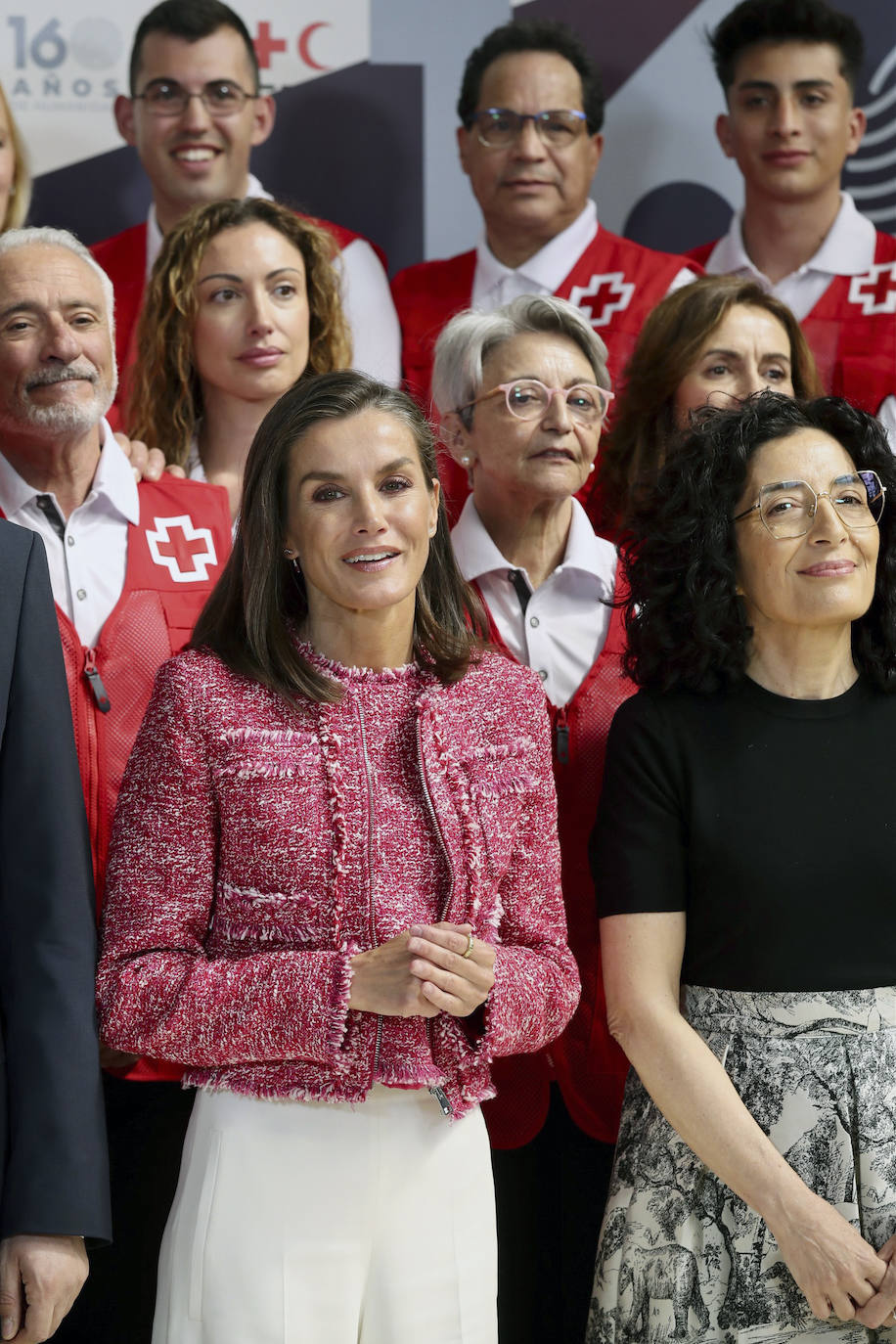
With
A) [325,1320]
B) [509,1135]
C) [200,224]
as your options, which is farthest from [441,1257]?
[200,224]

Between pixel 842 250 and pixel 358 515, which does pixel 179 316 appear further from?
pixel 842 250

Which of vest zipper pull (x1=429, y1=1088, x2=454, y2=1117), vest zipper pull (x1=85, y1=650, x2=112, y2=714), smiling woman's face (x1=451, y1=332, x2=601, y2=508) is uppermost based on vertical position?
smiling woman's face (x1=451, y1=332, x2=601, y2=508)

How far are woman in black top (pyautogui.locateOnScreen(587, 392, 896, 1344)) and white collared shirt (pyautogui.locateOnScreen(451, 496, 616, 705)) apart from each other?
0.81 ft

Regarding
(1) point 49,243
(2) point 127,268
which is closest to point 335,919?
(1) point 49,243

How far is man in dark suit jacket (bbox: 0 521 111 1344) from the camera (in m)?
1.72

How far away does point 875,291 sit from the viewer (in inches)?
157

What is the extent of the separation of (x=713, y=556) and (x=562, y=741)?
0.40 m

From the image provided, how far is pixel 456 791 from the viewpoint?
2023mm

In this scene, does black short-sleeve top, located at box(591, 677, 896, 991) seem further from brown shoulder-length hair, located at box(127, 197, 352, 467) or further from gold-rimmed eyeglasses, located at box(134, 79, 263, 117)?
gold-rimmed eyeglasses, located at box(134, 79, 263, 117)

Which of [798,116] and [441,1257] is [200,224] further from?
[441,1257]

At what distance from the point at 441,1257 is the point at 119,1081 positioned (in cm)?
74

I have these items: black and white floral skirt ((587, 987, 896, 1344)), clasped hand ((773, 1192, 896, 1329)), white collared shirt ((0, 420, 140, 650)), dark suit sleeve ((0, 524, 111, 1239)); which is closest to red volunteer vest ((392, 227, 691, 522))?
white collared shirt ((0, 420, 140, 650))

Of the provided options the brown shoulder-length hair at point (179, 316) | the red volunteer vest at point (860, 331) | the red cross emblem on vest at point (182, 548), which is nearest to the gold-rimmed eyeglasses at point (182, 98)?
the brown shoulder-length hair at point (179, 316)

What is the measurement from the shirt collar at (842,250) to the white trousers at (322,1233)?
2.68 m
